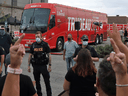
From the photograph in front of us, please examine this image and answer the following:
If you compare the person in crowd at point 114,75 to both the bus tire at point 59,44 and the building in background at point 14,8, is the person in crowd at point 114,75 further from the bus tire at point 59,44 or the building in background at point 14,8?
the building in background at point 14,8

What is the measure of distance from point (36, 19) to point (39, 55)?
33.8 feet

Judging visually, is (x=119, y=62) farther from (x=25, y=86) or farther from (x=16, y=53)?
(x=25, y=86)

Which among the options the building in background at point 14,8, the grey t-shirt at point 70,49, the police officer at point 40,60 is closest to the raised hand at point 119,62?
the police officer at point 40,60

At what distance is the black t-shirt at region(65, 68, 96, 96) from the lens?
2.79 metres

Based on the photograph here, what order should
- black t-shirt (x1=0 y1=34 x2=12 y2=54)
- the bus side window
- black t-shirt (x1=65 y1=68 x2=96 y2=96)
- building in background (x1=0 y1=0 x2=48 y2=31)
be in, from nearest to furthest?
black t-shirt (x1=65 y1=68 x2=96 y2=96), black t-shirt (x1=0 y1=34 x2=12 y2=54), the bus side window, building in background (x1=0 y1=0 x2=48 y2=31)

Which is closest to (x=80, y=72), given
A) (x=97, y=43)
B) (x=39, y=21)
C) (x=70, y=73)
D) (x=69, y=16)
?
(x=70, y=73)

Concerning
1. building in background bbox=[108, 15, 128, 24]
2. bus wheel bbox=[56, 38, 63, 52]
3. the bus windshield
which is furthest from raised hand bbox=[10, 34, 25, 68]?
building in background bbox=[108, 15, 128, 24]

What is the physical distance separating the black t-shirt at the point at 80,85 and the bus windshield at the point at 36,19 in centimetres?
1172

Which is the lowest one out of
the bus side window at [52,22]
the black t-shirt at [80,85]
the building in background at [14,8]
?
the black t-shirt at [80,85]

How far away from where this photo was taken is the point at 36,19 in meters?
14.5

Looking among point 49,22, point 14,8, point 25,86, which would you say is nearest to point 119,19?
point 14,8

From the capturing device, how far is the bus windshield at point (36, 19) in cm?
1432

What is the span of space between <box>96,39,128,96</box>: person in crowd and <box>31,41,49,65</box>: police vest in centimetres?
325

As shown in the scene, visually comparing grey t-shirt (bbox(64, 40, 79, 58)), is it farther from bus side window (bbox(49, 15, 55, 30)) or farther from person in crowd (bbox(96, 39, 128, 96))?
bus side window (bbox(49, 15, 55, 30))
